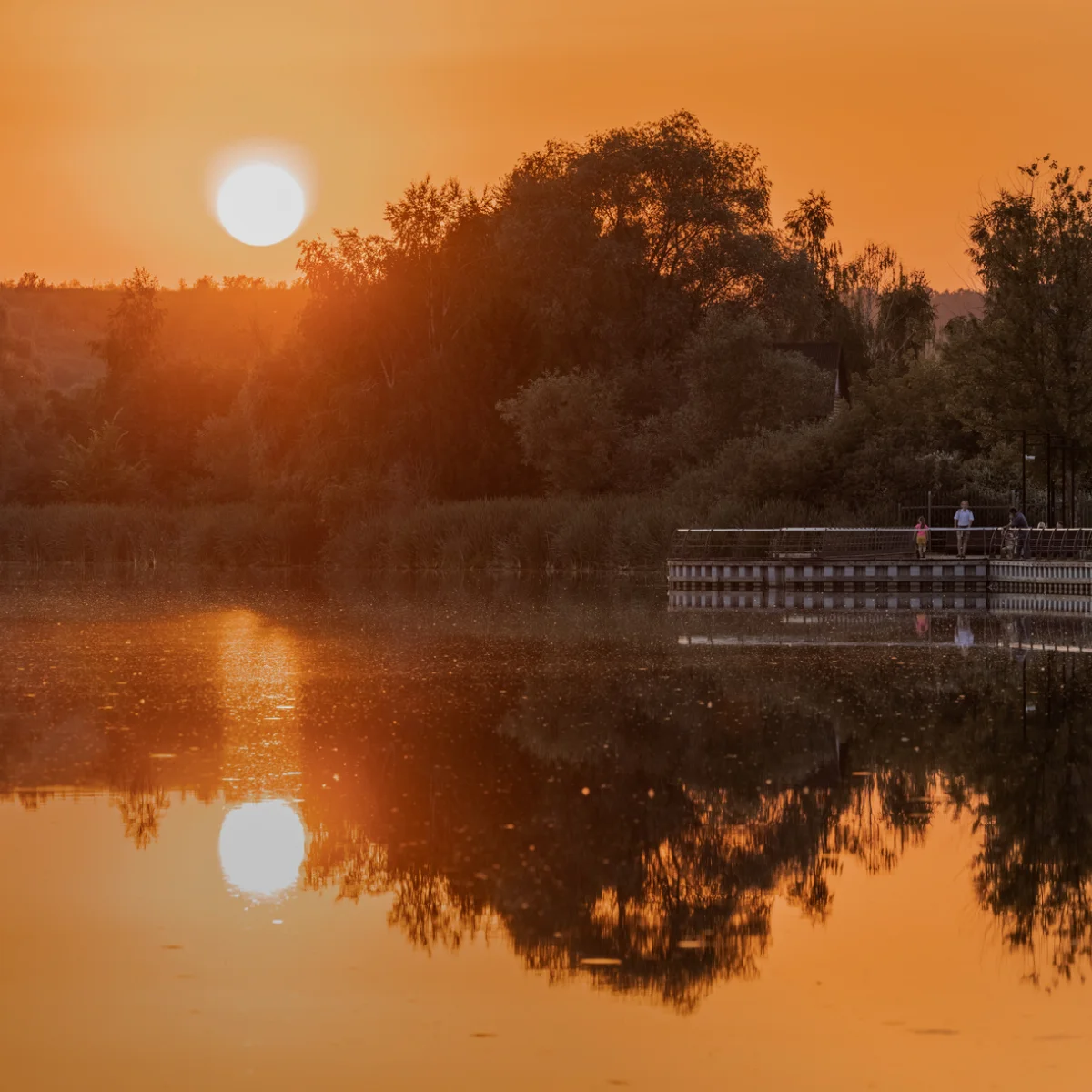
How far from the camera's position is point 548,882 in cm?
1014

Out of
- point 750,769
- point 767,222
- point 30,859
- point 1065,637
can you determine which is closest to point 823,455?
point 767,222

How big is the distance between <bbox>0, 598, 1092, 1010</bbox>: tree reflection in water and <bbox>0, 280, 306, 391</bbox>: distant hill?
151 meters

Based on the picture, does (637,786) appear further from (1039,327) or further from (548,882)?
(1039,327)

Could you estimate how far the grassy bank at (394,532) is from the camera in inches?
2235

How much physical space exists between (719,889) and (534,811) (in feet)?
8.35

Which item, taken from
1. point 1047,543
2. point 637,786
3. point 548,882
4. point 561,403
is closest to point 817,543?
point 1047,543

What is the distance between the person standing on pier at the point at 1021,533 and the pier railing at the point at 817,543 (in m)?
0.36

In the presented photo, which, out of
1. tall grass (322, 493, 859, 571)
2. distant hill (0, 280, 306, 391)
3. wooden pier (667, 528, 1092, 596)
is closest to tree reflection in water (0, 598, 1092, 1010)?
wooden pier (667, 528, 1092, 596)

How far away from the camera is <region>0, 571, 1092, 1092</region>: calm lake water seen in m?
7.36

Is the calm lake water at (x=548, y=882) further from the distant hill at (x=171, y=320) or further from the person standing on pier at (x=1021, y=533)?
the distant hill at (x=171, y=320)

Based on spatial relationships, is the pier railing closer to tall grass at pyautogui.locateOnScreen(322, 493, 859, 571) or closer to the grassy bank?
tall grass at pyautogui.locateOnScreen(322, 493, 859, 571)

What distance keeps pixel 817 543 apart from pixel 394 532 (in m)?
19.0

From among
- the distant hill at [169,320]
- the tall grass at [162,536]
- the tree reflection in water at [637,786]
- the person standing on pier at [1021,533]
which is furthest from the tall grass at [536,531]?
the distant hill at [169,320]

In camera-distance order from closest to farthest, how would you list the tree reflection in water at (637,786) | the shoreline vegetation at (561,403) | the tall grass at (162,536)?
the tree reflection in water at (637,786), the shoreline vegetation at (561,403), the tall grass at (162,536)
